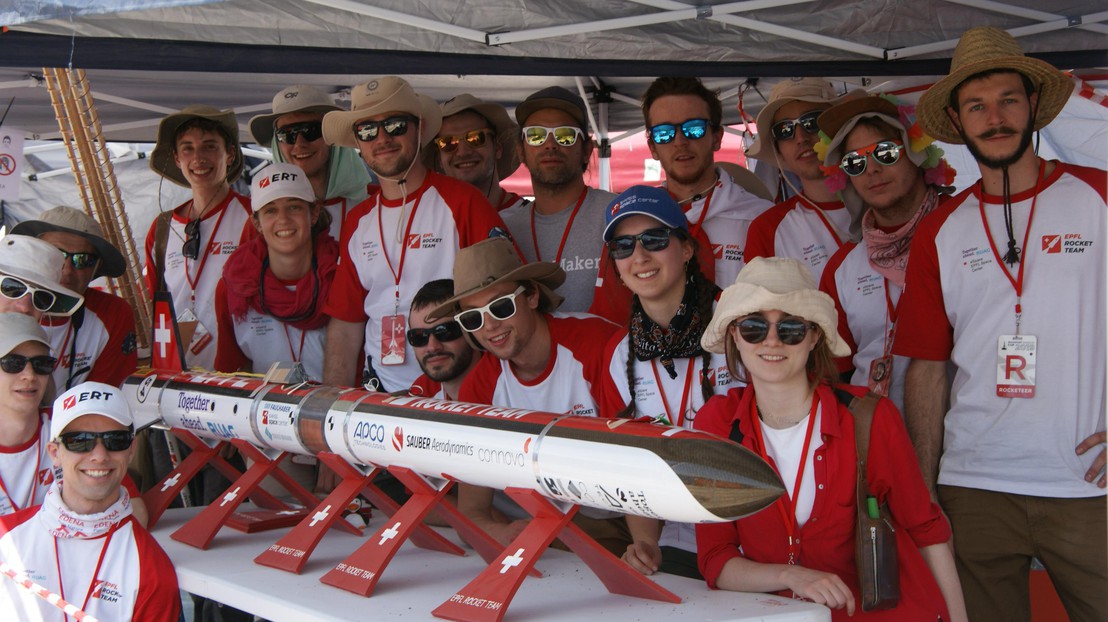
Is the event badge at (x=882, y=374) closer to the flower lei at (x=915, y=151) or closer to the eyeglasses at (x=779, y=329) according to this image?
the flower lei at (x=915, y=151)

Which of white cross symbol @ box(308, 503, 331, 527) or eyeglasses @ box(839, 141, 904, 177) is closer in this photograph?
white cross symbol @ box(308, 503, 331, 527)

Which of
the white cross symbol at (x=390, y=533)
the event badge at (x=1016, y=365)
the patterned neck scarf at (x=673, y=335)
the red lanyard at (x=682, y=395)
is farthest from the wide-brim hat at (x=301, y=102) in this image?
the event badge at (x=1016, y=365)

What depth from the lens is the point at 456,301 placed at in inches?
129

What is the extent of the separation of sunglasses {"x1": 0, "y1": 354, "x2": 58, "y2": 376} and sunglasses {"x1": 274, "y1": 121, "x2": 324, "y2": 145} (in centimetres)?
153

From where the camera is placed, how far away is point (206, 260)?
4.53 m

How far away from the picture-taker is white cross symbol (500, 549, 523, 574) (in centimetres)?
241

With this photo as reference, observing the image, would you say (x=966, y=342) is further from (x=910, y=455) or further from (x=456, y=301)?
(x=456, y=301)

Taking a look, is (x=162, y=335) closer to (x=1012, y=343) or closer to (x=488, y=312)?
(x=488, y=312)

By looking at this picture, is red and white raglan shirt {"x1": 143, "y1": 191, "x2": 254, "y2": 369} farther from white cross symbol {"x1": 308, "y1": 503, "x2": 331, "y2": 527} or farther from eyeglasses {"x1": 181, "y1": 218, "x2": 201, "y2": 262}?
white cross symbol {"x1": 308, "y1": 503, "x2": 331, "y2": 527}

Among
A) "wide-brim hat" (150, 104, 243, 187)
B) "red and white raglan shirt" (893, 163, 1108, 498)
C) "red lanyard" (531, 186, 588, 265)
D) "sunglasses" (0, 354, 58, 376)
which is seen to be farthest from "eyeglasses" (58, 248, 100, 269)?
"red and white raglan shirt" (893, 163, 1108, 498)

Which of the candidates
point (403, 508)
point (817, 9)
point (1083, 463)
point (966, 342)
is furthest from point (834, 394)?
point (817, 9)

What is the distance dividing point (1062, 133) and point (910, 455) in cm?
309

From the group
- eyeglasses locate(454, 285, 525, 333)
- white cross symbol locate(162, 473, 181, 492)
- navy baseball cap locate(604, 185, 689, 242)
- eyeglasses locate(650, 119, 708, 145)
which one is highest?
eyeglasses locate(650, 119, 708, 145)

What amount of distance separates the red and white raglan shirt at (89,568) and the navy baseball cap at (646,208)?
1.74 m
